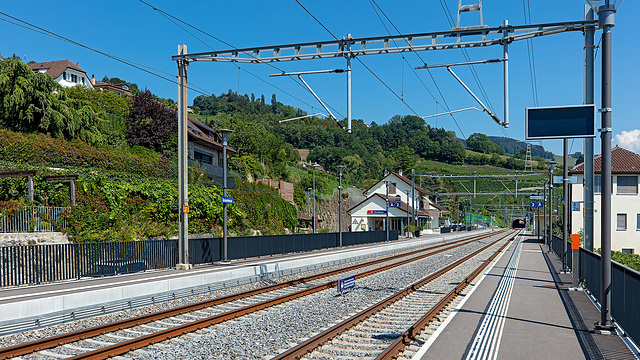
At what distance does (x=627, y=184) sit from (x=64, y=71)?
3439 inches

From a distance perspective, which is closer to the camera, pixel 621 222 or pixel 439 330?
pixel 439 330

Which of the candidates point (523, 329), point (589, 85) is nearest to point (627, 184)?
point (589, 85)

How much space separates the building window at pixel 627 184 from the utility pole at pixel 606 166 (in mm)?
46706

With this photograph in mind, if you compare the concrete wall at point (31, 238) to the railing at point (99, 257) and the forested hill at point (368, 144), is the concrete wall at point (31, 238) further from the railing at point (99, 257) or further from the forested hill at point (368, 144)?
the forested hill at point (368, 144)

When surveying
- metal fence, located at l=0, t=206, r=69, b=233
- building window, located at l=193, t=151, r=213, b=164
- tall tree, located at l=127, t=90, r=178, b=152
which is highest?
tall tree, located at l=127, t=90, r=178, b=152

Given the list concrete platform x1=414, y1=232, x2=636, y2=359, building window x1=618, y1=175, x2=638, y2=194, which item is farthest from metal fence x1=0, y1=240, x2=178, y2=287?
building window x1=618, y1=175, x2=638, y2=194

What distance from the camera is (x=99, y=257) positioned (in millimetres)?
19188

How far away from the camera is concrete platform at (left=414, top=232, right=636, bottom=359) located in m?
8.82

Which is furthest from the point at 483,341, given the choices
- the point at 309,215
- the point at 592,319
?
the point at 309,215

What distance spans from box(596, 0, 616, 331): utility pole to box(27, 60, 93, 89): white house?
9242 cm

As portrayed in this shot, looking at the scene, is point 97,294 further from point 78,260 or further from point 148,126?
point 148,126

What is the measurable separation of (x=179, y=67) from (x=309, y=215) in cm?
4547

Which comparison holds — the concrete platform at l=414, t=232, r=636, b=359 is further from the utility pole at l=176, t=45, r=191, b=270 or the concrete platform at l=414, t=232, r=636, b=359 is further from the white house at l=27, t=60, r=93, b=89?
the white house at l=27, t=60, r=93, b=89

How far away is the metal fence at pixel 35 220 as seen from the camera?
67.4 feet
